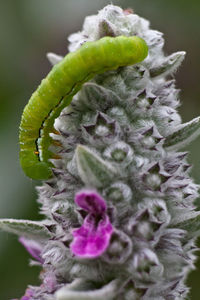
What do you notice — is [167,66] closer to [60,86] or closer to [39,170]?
[60,86]

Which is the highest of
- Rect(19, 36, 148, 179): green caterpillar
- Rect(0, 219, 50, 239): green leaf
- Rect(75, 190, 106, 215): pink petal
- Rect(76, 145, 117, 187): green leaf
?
Rect(19, 36, 148, 179): green caterpillar

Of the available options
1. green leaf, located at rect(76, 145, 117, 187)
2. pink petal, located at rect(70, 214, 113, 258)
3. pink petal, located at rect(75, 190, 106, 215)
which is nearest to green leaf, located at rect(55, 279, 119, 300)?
pink petal, located at rect(70, 214, 113, 258)

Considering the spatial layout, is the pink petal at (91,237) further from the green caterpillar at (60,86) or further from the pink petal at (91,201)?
the green caterpillar at (60,86)

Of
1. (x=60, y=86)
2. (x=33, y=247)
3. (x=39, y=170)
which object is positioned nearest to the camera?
(x=60, y=86)

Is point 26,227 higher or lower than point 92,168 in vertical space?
lower

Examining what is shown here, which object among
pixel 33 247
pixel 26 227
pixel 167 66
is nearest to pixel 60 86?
pixel 167 66

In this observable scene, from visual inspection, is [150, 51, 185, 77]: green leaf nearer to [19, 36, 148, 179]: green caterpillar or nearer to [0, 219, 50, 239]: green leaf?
[19, 36, 148, 179]: green caterpillar
